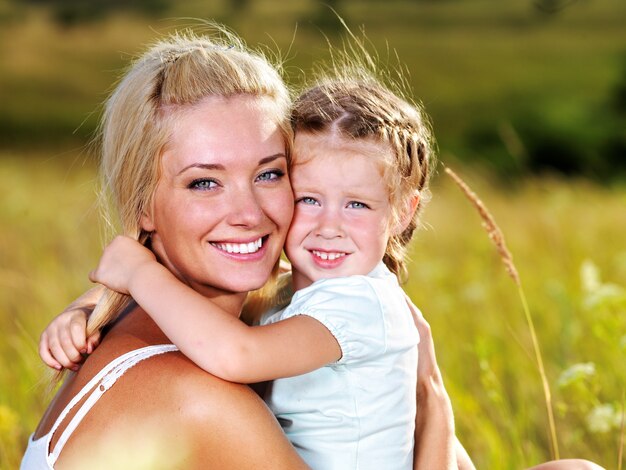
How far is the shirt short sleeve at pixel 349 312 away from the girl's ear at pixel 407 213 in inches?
14.0

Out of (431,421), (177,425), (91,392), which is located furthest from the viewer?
(431,421)

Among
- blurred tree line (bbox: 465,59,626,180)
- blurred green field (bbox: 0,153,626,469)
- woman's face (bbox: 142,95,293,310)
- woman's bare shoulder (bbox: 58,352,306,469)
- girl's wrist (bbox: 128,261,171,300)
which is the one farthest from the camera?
blurred tree line (bbox: 465,59,626,180)

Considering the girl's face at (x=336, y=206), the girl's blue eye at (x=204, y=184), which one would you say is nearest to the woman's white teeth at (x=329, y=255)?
the girl's face at (x=336, y=206)

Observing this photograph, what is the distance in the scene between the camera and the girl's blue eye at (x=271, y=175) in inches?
92.7

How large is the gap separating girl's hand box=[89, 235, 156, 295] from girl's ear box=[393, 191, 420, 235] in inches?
28.1

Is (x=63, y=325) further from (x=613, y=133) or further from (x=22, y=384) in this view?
(x=613, y=133)

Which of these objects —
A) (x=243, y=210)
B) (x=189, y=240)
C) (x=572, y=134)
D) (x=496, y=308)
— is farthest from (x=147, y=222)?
(x=572, y=134)

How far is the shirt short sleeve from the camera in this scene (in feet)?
7.10

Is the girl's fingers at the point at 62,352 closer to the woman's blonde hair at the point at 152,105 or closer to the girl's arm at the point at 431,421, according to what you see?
the woman's blonde hair at the point at 152,105

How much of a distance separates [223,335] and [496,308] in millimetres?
3389

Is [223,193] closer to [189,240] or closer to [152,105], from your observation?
[189,240]

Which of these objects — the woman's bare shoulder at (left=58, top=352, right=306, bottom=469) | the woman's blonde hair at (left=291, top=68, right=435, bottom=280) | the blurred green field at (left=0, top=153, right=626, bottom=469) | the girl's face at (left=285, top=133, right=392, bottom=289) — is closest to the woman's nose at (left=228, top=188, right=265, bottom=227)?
the girl's face at (left=285, top=133, right=392, bottom=289)

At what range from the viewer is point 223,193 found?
7.49ft

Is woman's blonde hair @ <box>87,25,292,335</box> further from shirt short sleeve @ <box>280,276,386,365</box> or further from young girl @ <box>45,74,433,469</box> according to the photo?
shirt short sleeve @ <box>280,276,386,365</box>
